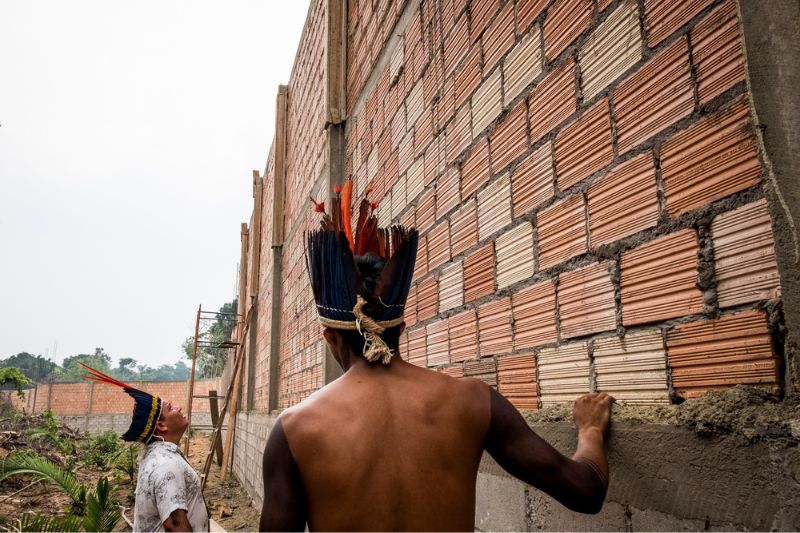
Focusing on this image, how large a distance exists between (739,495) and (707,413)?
0.19 m

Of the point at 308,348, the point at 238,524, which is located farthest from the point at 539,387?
the point at 238,524

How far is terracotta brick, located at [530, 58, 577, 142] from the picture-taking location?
84.4 inches

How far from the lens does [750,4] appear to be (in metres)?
1.36

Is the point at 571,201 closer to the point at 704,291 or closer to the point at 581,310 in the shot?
the point at 581,310

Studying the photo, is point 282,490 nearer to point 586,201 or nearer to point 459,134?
point 586,201

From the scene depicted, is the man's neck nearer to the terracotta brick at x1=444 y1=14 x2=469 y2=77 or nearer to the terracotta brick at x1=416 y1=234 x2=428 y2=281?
the terracotta brick at x1=416 y1=234 x2=428 y2=281

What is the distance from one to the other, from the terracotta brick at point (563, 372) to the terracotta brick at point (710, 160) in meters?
0.63

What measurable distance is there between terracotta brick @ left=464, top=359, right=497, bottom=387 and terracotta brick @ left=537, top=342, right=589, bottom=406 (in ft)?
1.25

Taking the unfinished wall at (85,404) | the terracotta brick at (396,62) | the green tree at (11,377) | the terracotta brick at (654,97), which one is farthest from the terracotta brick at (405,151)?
the unfinished wall at (85,404)

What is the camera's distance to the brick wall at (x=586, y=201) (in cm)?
147

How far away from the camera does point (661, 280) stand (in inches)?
66.5

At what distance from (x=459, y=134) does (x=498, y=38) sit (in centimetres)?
55

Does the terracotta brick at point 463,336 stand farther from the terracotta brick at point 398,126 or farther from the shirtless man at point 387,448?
the terracotta brick at point 398,126

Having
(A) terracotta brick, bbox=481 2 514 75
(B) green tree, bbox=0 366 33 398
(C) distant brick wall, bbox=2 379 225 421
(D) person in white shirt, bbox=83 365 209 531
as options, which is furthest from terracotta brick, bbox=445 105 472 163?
(C) distant brick wall, bbox=2 379 225 421
